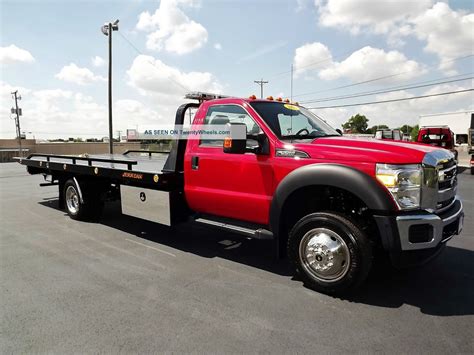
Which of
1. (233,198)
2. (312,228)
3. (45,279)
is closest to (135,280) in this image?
(45,279)

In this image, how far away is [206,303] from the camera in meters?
3.45

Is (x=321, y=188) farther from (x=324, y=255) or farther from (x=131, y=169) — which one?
(x=131, y=169)

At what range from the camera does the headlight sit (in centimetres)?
326

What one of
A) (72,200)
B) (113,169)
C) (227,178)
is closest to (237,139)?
(227,178)

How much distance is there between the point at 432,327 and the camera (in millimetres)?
3008

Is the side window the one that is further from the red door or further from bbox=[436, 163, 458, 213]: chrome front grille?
bbox=[436, 163, 458, 213]: chrome front grille

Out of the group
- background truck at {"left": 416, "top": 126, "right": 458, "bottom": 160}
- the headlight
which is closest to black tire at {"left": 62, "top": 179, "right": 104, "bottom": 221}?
the headlight

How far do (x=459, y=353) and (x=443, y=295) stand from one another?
3.52ft

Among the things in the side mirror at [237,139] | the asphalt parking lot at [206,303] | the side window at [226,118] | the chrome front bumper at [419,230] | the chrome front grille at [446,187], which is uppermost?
the side window at [226,118]

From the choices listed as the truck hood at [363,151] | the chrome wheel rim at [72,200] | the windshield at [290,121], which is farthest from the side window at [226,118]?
the chrome wheel rim at [72,200]

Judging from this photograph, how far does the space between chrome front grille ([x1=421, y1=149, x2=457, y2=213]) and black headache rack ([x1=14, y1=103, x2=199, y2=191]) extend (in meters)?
2.97

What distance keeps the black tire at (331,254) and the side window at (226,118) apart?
1.28m

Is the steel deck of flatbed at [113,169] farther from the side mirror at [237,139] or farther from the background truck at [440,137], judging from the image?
the background truck at [440,137]

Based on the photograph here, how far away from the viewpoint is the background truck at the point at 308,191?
10.8 feet
